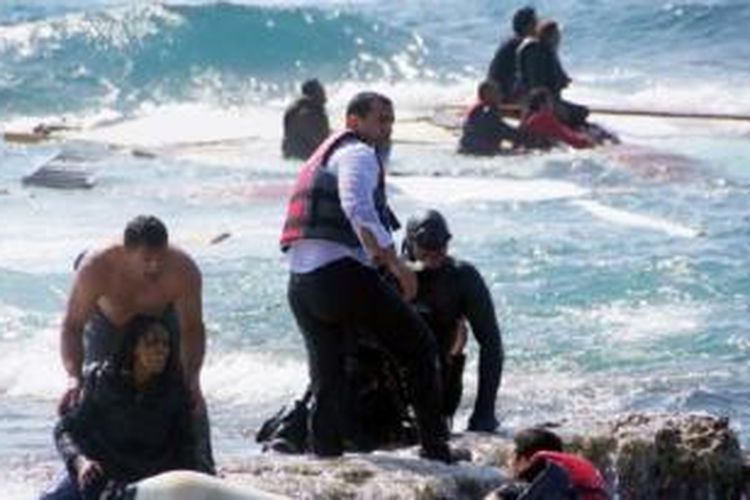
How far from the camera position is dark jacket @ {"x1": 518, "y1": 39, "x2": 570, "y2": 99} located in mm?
24281

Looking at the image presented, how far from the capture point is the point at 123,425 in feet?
29.0

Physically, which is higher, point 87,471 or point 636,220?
point 87,471

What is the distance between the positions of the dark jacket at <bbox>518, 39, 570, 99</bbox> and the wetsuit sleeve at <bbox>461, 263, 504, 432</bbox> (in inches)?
527

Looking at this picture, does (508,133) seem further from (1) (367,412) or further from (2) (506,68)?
(1) (367,412)

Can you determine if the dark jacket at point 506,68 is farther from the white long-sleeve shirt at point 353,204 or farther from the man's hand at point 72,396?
the man's hand at point 72,396

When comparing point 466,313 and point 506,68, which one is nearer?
point 466,313

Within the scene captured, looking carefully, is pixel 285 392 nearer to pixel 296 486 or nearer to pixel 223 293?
pixel 223 293

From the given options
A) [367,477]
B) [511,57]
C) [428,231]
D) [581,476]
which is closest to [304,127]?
[511,57]

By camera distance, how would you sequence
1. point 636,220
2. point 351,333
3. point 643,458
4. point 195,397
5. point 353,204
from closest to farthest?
point 195,397 < point 353,204 < point 351,333 < point 643,458 < point 636,220

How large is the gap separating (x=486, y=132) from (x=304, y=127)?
6.15 feet

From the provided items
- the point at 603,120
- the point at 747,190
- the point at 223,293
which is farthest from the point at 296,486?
the point at 603,120

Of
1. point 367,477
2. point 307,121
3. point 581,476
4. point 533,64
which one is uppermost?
point 581,476

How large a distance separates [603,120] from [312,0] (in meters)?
27.4

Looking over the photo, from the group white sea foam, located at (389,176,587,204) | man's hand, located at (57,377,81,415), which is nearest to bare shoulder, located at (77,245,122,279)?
man's hand, located at (57,377,81,415)
